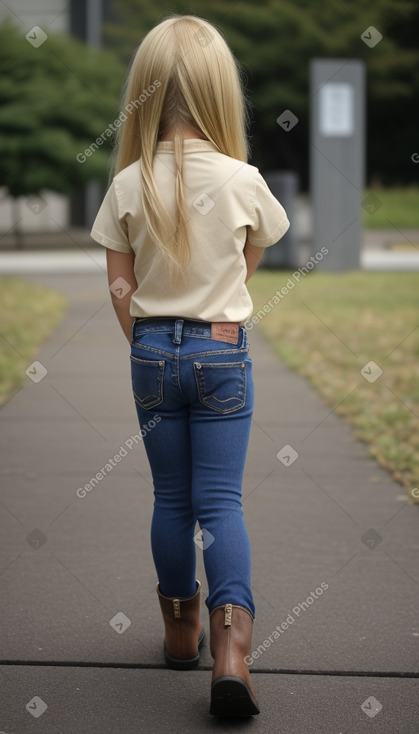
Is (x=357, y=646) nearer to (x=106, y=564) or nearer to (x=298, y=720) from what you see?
(x=298, y=720)

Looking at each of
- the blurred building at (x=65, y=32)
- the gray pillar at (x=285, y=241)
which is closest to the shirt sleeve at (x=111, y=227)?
the gray pillar at (x=285, y=241)

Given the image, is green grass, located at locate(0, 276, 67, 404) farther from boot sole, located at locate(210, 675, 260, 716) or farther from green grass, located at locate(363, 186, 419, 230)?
green grass, located at locate(363, 186, 419, 230)

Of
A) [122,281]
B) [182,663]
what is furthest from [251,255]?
[182,663]

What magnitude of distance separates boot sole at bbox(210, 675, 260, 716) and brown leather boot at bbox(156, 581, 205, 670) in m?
0.38

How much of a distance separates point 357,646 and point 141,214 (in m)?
1.51

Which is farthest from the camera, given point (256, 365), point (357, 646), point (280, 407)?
point (256, 365)

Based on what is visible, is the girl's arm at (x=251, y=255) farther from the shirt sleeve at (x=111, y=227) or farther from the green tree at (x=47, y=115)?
the green tree at (x=47, y=115)

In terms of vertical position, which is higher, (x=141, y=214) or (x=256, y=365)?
(x=141, y=214)

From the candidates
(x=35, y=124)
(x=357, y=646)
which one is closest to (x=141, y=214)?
(x=357, y=646)

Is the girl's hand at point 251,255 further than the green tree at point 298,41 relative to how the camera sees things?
No

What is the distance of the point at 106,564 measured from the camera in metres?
4.21

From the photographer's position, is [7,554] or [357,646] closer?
[357,646]

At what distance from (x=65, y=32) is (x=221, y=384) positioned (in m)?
32.8

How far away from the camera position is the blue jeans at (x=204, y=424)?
287cm
